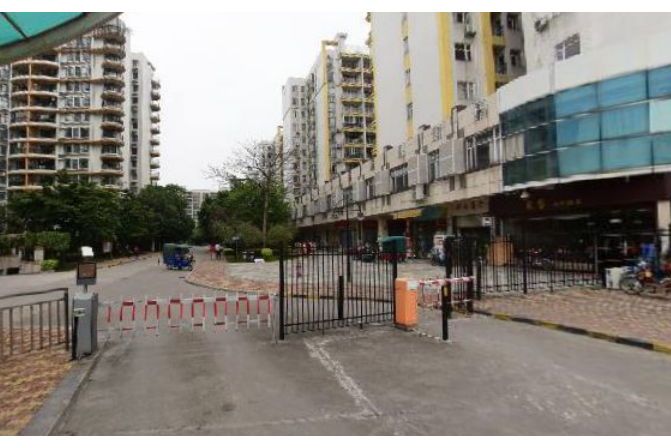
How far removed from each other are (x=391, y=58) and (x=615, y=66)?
2685cm

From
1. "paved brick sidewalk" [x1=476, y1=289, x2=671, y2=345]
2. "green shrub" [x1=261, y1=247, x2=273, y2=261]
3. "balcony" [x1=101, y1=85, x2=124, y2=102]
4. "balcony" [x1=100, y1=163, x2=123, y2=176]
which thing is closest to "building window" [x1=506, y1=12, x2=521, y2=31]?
"green shrub" [x1=261, y1=247, x2=273, y2=261]

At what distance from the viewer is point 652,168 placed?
17.4m

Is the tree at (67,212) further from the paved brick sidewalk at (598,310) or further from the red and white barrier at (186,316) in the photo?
the paved brick sidewalk at (598,310)

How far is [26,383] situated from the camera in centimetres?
631

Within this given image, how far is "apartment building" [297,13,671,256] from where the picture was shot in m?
17.6

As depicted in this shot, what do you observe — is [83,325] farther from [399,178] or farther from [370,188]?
[370,188]

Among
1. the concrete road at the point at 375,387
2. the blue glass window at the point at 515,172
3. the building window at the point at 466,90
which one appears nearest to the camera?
the concrete road at the point at 375,387

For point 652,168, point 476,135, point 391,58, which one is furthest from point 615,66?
point 391,58

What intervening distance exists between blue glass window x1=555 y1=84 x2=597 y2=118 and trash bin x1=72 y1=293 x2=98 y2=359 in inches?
759

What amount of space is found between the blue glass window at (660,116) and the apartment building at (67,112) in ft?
234

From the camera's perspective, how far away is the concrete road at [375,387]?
471 centimetres

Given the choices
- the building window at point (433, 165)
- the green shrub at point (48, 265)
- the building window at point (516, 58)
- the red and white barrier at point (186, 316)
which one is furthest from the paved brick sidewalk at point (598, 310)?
the green shrub at point (48, 265)

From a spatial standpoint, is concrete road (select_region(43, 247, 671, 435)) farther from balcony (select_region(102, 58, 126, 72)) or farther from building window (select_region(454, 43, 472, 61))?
balcony (select_region(102, 58, 126, 72))

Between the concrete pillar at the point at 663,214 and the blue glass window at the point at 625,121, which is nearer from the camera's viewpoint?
the blue glass window at the point at 625,121
